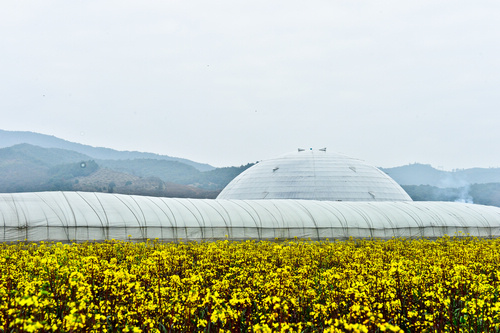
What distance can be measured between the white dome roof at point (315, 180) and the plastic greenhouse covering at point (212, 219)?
660 inches

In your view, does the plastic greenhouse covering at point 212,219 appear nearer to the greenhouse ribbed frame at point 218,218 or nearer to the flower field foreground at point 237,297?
the greenhouse ribbed frame at point 218,218

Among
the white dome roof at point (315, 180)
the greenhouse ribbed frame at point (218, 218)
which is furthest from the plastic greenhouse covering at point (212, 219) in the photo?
the white dome roof at point (315, 180)

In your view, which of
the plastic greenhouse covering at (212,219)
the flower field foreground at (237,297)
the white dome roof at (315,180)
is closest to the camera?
the flower field foreground at (237,297)

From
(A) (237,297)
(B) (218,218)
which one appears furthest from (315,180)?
(A) (237,297)

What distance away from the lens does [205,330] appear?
11680 mm

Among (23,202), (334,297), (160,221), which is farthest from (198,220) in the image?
(334,297)

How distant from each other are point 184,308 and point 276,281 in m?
2.12

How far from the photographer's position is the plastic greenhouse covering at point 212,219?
31547 millimetres

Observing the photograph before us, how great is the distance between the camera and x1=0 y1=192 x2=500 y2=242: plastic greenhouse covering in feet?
104

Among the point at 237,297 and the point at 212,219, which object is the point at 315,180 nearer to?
the point at 212,219

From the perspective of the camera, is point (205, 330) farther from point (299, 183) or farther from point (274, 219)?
point (299, 183)

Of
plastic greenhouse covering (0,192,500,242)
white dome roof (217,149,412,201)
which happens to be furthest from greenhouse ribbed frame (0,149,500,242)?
white dome roof (217,149,412,201)

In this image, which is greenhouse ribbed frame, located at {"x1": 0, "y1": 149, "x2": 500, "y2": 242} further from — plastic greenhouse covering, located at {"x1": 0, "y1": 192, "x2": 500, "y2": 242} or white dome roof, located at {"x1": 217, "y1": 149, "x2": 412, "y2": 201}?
white dome roof, located at {"x1": 217, "y1": 149, "x2": 412, "y2": 201}

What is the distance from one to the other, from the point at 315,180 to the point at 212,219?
34.2 m
